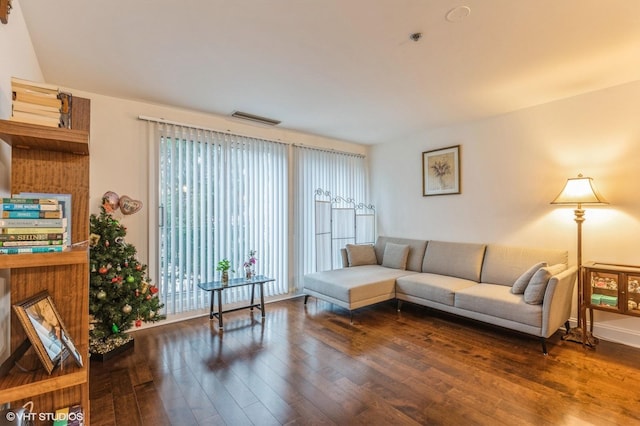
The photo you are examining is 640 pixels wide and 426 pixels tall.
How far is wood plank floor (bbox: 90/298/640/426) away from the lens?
1.96 metres

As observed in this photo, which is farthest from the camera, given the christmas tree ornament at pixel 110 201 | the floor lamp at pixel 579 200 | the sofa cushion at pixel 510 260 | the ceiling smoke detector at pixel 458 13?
the sofa cushion at pixel 510 260

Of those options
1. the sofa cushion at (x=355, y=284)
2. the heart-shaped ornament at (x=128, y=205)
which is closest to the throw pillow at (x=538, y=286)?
the sofa cushion at (x=355, y=284)

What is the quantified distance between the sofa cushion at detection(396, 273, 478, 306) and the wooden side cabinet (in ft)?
3.49

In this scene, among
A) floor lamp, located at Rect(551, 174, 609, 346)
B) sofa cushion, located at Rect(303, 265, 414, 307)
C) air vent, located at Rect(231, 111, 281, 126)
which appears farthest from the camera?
air vent, located at Rect(231, 111, 281, 126)

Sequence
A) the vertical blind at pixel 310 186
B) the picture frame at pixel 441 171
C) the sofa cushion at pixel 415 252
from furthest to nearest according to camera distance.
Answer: the vertical blind at pixel 310 186 < the sofa cushion at pixel 415 252 < the picture frame at pixel 441 171

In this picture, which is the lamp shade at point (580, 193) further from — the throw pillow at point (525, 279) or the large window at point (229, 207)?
the large window at point (229, 207)

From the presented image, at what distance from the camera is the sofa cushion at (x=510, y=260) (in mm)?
3371

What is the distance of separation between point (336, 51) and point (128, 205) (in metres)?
2.58

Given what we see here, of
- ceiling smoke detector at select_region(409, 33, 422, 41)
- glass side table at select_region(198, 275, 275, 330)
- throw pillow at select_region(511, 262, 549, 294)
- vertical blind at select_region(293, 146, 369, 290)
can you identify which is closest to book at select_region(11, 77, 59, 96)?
ceiling smoke detector at select_region(409, 33, 422, 41)

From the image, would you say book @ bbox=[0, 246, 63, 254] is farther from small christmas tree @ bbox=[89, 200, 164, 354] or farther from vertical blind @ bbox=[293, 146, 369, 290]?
vertical blind @ bbox=[293, 146, 369, 290]

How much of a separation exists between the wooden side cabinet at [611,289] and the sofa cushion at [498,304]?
0.57m

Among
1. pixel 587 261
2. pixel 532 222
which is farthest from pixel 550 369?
pixel 532 222

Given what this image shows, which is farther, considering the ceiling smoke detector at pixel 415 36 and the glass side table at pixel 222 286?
the glass side table at pixel 222 286

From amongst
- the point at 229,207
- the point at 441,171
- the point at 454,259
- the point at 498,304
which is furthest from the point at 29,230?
the point at 441,171
